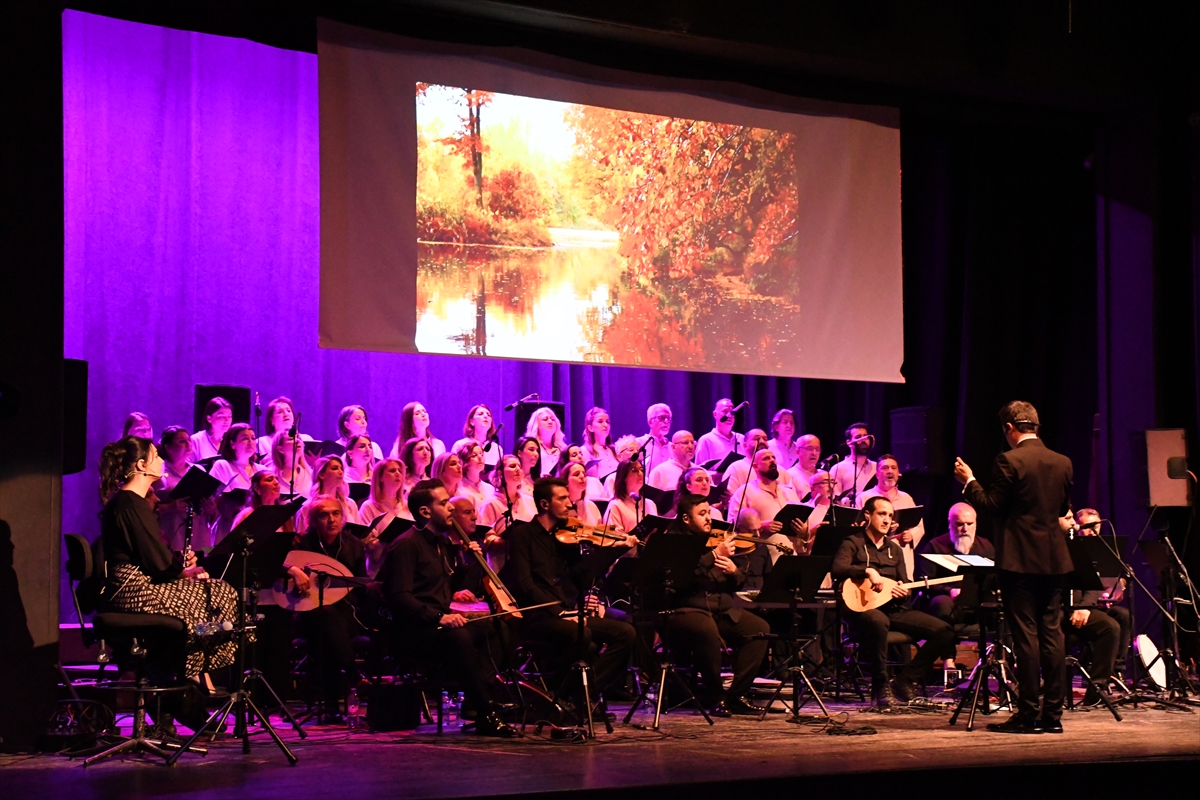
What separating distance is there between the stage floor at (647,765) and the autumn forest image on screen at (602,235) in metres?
2.56

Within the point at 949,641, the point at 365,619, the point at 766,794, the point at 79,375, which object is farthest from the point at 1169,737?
the point at 79,375

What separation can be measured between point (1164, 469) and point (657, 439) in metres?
3.72

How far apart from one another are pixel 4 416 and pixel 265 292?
14.7ft

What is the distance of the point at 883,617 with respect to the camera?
746cm

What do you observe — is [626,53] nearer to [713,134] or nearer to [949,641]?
[713,134]

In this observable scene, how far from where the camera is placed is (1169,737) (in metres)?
6.11

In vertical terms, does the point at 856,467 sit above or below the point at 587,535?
above

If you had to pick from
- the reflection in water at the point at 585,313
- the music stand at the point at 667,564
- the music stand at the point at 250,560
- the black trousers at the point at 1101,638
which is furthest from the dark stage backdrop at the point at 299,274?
the music stand at the point at 667,564

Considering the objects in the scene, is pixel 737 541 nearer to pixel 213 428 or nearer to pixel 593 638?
pixel 593 638

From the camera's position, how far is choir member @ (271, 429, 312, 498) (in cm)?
831

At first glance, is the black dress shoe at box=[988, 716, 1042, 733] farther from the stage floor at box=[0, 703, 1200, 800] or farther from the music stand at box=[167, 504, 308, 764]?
the music stand at box=[167, 504, 308, 764]

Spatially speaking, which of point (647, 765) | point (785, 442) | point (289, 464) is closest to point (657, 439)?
point (785, 442)

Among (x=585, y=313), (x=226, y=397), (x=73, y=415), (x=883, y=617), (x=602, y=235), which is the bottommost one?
(x=883, y=617)

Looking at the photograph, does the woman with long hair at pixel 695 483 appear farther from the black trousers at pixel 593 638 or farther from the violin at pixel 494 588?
the violin at pixel 494 588
